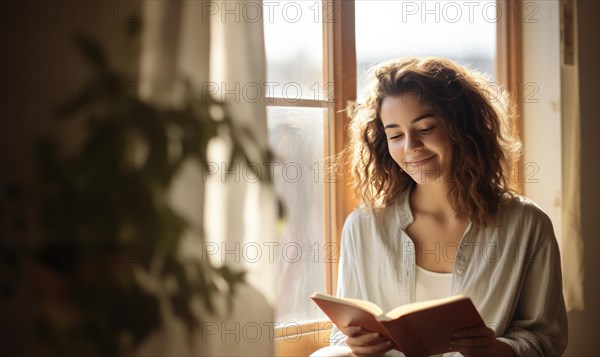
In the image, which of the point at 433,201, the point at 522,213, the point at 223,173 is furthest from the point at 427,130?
the point at 223,173

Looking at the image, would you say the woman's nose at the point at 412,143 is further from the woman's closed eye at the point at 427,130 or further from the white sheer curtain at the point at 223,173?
the white sheer curtain at the point at 223,173

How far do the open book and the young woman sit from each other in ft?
0.89

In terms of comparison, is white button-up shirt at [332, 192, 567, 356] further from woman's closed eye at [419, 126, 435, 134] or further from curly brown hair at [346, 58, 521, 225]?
woman's closed eye at [419, 126, 435, 134]

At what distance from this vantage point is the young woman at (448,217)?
1885 mm

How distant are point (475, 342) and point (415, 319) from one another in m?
0.22

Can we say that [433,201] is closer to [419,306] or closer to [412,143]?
[412,143]

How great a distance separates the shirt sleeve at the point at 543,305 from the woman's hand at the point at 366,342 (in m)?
0.37

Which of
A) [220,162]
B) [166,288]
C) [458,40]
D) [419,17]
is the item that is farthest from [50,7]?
[458,40]

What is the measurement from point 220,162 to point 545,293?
3.31 ft

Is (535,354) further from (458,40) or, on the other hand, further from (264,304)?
(458,40)

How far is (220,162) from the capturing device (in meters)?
1.46

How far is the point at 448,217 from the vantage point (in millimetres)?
2020

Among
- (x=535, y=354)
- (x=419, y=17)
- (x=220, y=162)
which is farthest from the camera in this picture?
(x=419, y=17)

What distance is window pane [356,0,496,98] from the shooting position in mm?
2236
